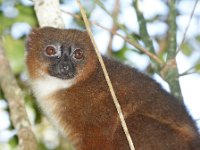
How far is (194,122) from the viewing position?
22.2ft

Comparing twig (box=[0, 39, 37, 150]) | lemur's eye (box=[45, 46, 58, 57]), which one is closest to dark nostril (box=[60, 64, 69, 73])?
lemur's eye (box=[45, 46, 58, 57])

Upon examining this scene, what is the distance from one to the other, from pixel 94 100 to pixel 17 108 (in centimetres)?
86

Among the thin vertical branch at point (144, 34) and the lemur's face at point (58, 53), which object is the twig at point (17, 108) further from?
the thin vertical branch at point (144, 34)

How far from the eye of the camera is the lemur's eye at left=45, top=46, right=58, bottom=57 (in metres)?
7.18

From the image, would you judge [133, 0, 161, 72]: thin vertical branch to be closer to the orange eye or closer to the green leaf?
the orange eye

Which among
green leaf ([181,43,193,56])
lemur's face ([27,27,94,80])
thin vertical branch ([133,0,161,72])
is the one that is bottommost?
green leaf ([181,43,193,56])

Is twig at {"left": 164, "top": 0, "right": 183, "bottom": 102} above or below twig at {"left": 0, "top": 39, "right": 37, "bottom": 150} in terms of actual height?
above

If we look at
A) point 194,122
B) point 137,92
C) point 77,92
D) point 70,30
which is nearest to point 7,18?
point 70,30

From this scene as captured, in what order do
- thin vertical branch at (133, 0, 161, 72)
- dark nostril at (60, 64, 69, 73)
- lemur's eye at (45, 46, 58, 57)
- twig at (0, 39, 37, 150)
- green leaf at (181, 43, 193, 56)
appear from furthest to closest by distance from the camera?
green leaf at (181, 43, 193, 56) → thin vertical branch at (133, 0, 161, 72) → lemur's eye at (45, 46, 58, 57) → dark nostril at (60, 64, 69, 73) → twig at (0, 39, 37, 150)

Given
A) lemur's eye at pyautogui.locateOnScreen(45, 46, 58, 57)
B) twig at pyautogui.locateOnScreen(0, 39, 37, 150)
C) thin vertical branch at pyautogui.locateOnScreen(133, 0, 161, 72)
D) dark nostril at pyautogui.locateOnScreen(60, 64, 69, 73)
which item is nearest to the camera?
twig at pyautogui.locateOnScreen(0, 39, 37, 150)

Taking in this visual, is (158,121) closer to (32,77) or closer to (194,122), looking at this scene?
(194,122)

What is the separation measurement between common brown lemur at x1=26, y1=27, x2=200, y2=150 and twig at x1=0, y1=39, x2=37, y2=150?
18.3 inches

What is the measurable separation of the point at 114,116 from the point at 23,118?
100 cm

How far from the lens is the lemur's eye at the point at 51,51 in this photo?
23.5 feet
